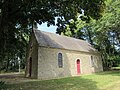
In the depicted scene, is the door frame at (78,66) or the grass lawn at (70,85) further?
the door frame at (78,66)

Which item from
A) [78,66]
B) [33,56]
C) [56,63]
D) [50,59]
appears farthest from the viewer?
[78,66]

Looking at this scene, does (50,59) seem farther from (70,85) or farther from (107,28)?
(107,28)

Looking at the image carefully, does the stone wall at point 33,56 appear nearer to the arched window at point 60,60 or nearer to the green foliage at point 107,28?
the arched window at point 60,60

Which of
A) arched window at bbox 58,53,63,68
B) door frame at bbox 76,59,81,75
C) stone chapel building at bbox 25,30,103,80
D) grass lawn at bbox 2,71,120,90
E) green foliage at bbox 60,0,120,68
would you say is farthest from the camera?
door frame at bbox 76,59,81,75

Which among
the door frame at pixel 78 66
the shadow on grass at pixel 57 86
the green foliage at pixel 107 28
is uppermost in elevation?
the green foliage at pixel 107 28

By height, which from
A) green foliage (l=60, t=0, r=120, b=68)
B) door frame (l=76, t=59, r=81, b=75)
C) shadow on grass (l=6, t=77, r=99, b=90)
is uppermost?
green foliage (l=60, t=0, r=120, b=68)

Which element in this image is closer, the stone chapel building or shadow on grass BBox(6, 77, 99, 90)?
shadow on grass BBox(6, 77, 99, 90)

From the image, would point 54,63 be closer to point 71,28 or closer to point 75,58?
point 75,58

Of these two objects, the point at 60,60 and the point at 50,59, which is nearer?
the point at 50,59

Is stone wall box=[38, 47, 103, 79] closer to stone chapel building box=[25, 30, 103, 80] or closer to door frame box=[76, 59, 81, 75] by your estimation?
stone chapel building box=[25, 30, 103, 80]

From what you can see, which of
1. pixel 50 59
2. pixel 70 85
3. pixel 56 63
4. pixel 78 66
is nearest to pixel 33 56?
pixel 50 59

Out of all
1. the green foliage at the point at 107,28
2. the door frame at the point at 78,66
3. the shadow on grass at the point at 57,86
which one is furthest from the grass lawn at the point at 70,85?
the door frame at the point at 78,66

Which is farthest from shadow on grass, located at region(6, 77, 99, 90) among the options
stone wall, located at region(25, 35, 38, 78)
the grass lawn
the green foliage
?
stone wall, located at region(25, 35, 38, 78)

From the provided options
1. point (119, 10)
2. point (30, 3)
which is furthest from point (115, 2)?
point (30, 3)
